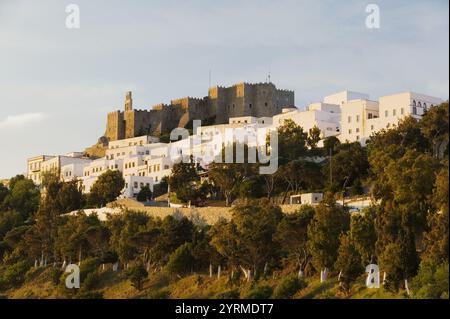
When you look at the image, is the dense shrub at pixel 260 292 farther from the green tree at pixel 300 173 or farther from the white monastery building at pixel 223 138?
the white monastery building at pixel 223 138

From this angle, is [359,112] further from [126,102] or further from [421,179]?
[126,102]

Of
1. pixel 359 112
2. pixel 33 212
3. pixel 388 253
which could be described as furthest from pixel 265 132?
pixel 388 253

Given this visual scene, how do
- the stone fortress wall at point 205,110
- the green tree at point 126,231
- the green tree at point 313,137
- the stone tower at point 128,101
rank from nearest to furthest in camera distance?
the green tree at point 126,231, the green tree at point 313,137, the stone fortress wall at point 205,110, the stone tower at point 128,101

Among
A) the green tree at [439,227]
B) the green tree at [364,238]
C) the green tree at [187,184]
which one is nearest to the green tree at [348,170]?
the green tree at [187,184]

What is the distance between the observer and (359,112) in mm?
78688

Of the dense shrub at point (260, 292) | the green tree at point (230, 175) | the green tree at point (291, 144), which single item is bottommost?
the dense shrub at point (260, 292)

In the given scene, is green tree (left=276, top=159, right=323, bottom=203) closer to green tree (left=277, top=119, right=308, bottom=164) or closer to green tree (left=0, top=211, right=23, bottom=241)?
green tree (left=277, top=119, right=308, bottom=164)

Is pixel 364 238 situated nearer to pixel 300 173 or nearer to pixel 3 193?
pixel 300 173

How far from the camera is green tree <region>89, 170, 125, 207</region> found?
77.4 meters

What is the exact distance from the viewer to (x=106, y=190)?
7744cm

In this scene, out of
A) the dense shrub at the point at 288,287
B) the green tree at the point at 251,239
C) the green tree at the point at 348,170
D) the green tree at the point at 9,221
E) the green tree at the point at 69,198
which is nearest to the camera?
the dense shrub at the point at 288,287

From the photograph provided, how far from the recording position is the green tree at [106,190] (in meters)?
77.4

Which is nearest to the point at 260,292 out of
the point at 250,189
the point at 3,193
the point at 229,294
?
the point at 229,294
